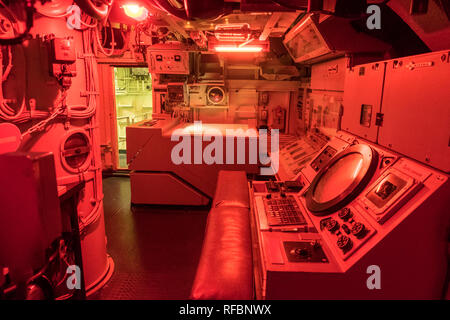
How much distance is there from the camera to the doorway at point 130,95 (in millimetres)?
9211

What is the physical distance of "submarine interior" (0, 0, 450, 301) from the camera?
1.61 meters

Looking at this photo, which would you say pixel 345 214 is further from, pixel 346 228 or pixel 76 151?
pixel 76 151

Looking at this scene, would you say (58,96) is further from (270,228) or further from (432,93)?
(432,93)

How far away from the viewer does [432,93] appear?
1.76m

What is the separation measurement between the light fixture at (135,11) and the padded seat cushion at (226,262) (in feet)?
7.57

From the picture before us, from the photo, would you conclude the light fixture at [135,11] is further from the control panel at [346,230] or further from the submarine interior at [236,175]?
the control panel at [346,230]

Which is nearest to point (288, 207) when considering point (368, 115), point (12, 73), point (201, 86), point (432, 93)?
point (368, 115)

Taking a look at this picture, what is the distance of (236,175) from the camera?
419 centimetres

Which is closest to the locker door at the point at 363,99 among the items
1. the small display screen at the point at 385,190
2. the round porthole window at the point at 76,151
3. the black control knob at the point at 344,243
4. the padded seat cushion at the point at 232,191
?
the small display screen at the point at 385,190

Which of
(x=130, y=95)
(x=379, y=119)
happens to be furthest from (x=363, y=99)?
(x=130, y=95)

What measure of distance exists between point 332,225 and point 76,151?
94.8 inches

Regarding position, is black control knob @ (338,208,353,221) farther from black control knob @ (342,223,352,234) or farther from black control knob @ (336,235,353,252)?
black control knob @ (336,235,353,252)

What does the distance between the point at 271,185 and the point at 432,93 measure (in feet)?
5.24

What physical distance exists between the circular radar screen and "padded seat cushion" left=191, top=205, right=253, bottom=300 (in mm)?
629
